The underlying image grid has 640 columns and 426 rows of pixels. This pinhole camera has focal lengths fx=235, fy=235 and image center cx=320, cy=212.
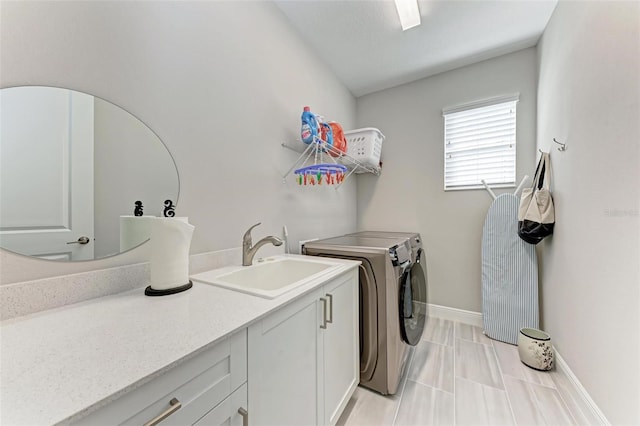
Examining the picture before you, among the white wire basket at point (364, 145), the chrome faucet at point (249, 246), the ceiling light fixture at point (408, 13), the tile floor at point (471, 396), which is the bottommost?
the tile floor at point (471, 396)

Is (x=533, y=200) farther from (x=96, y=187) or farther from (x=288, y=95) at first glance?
(x=96, y=187)

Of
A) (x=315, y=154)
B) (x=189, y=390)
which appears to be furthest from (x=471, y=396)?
→ (x=315, y=154)

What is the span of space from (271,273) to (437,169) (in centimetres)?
224

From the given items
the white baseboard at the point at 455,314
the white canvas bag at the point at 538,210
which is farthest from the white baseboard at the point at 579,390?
the white canvas bag at the point at 538,210

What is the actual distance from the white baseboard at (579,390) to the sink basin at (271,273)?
1579 millimetres

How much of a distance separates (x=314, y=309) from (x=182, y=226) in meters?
0.68

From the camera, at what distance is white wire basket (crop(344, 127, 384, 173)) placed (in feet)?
8.28

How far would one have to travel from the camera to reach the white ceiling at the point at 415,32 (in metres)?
1.84

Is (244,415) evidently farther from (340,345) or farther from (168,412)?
(340,345)

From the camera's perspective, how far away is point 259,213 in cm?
168

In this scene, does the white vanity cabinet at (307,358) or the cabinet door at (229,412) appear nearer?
the cabinet door at (229,412)

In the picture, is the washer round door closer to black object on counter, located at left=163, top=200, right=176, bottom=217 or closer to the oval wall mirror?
black object on counter, located at left=163, top=200, right=176, bottom=217

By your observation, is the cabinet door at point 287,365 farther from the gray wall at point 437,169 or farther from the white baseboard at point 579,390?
the gray wall at point 437,169

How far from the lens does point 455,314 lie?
2.62 m
